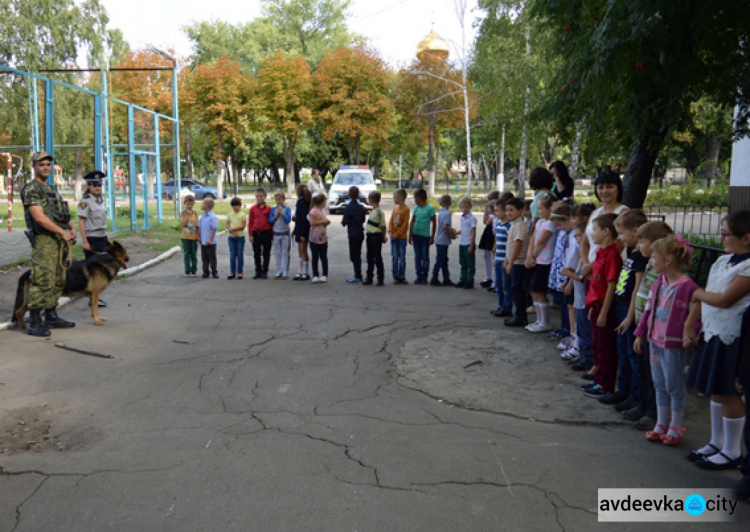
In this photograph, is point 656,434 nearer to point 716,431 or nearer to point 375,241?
point 716,431

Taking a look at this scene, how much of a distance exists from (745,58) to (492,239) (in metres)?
4.49

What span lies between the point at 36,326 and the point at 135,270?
16.5 feet

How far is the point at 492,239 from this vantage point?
10.6 metres

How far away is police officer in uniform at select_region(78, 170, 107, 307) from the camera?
8883mm

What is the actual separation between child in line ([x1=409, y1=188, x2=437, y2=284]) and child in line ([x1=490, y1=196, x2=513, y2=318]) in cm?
241

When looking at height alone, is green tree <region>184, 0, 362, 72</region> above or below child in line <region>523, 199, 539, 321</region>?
above

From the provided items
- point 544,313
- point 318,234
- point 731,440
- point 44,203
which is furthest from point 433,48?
point 731,440

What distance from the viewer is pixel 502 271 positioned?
346 inches

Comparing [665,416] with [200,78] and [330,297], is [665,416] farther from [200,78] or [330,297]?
[200,78]

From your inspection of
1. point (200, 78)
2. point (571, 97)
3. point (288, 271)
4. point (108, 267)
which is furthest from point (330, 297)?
point (200, 78)

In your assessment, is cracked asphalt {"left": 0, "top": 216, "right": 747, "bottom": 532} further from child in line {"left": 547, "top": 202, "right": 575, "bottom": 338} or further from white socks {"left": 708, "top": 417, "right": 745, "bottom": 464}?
child in line {"left": 547, "top": 202, "right": 575, "bottom": 338}

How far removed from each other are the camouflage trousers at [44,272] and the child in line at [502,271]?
5.45 meters

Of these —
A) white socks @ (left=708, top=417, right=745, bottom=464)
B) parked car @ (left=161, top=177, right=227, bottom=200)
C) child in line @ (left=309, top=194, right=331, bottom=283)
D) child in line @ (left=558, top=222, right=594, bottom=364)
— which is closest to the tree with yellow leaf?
parked car @ (left=161, top=177, right=227, bottom=200)

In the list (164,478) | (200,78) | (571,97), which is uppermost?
(200,78)
